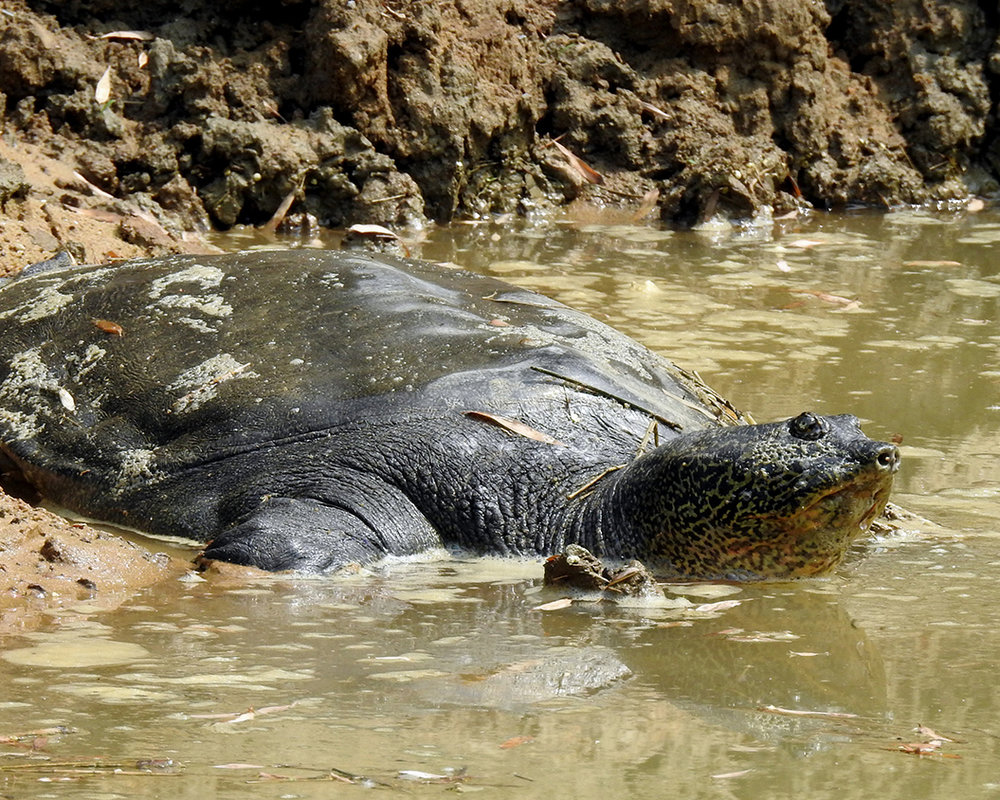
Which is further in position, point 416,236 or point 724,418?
point 416,236

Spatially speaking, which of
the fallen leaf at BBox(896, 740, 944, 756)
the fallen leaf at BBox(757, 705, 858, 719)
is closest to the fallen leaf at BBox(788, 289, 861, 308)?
the fallen leaf at BBox(757, 705, 858, 719)

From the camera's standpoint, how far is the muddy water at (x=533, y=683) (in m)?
2.66

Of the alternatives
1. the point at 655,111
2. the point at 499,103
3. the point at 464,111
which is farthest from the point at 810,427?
the point at 655,111

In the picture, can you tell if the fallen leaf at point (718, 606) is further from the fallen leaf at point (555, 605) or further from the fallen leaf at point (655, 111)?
the fallen leaf at point (655, 111)

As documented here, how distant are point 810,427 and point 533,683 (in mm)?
1337

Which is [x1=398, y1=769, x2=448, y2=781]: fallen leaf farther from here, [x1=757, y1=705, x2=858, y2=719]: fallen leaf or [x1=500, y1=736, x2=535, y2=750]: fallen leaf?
[x1=757, y1=705, x2=858, y2=719]: fallen leaf

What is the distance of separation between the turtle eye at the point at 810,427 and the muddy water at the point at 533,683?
467mm

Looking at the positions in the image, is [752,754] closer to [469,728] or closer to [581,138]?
[469,728]

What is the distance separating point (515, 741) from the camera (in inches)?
111

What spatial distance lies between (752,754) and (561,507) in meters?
1.89

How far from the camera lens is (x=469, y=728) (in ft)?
9.50

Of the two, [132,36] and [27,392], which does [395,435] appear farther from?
[132,36]

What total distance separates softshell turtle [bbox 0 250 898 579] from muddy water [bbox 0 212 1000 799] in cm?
20


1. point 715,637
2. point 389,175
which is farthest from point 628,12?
point 715,637
